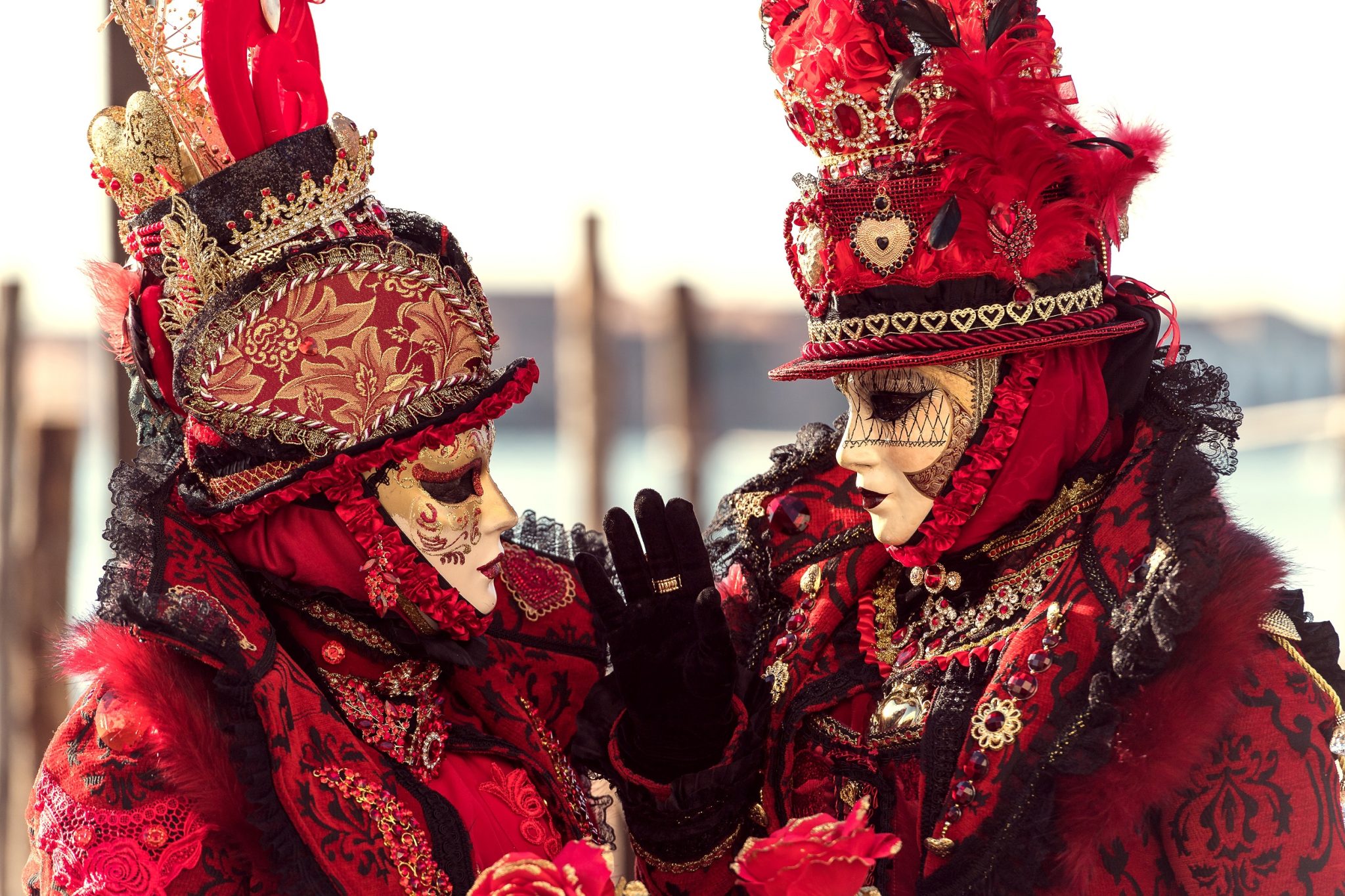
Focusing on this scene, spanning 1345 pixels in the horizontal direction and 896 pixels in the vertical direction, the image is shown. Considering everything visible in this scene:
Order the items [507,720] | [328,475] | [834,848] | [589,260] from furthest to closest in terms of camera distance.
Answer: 1. [589,260]
2. [507,720]
3. [328,475]
4. [834,848]

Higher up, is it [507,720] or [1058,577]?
[1058,577]

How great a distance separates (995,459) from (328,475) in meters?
1.28

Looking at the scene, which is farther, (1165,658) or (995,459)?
(995,459)

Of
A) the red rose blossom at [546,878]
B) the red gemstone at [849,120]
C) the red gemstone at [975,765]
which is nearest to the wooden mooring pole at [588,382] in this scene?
the red gemstone at [849,120]

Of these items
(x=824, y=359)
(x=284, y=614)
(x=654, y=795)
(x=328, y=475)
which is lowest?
(x=654, y=795)

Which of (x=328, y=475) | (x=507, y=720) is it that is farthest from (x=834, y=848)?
(x=328, y=475)

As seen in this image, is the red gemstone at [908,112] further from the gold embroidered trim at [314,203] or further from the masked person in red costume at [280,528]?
the gold embroidered trim at [314,203]

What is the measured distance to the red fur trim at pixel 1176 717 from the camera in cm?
263

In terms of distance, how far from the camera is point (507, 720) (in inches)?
132

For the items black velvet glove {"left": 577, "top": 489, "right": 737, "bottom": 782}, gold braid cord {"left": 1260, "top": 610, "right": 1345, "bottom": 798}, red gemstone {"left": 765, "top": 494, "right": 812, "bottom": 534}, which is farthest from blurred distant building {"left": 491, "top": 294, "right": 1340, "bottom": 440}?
gold braid cord {"left": 1260, "top": 610, "right": 1345, "bottom": 798}

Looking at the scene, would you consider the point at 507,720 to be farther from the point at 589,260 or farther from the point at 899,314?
the point at 589,260

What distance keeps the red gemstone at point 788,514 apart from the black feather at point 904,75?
94 centimetres

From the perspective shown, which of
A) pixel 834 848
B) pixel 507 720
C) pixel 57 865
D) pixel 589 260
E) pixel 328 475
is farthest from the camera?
pixel 589 260

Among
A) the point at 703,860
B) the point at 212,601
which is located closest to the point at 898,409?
the point at 703,860
